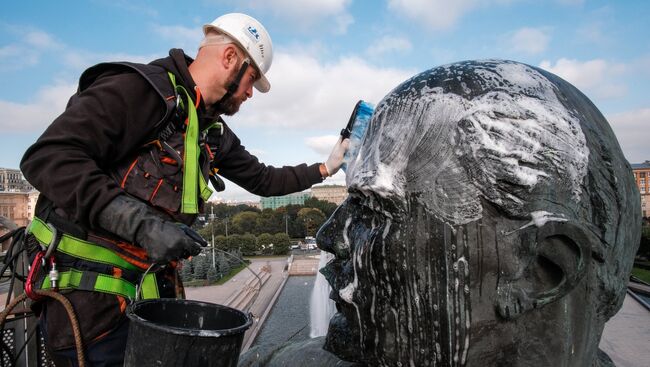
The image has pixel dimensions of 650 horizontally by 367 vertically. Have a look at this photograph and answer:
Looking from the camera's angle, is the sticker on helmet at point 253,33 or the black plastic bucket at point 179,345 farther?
the sticker on helmet at point 253,33

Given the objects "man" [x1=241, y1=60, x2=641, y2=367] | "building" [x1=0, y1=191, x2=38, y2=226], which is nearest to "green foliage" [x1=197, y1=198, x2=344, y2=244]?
"building" [x1=0, y1=191, x2=38, y2=226]

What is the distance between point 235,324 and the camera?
191 centimetres

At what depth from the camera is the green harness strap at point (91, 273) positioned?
2465 mm

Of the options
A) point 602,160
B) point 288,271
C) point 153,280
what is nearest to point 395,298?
point 602,160

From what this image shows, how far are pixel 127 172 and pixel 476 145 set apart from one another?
1.95 m

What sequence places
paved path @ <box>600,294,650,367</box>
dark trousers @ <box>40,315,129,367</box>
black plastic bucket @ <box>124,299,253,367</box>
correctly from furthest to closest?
paved path @ <box>600,294,650,367</box> → dark trousers @ <box>40,315,129,367</box> → black plastic bucket @ <box>124,299,253,367</box>

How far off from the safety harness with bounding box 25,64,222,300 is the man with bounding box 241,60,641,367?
1569 millimetres

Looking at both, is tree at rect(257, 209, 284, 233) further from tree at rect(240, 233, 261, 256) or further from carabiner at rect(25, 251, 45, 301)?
carabiner at rect(25, 251, 45, 301)

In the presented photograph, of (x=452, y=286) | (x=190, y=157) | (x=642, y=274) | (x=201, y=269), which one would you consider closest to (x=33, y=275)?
(x=190, y=157)

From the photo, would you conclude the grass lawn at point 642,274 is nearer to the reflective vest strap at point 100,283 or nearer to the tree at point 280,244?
the reflective vest strap at point 100,283

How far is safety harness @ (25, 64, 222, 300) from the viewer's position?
246 centimetres

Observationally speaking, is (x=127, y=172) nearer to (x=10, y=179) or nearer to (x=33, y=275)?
(x=33, y=275)

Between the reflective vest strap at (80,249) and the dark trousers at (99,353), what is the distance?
37cm

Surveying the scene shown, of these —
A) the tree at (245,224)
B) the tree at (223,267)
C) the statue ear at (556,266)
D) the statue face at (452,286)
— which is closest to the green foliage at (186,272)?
the tree at (223,267)
